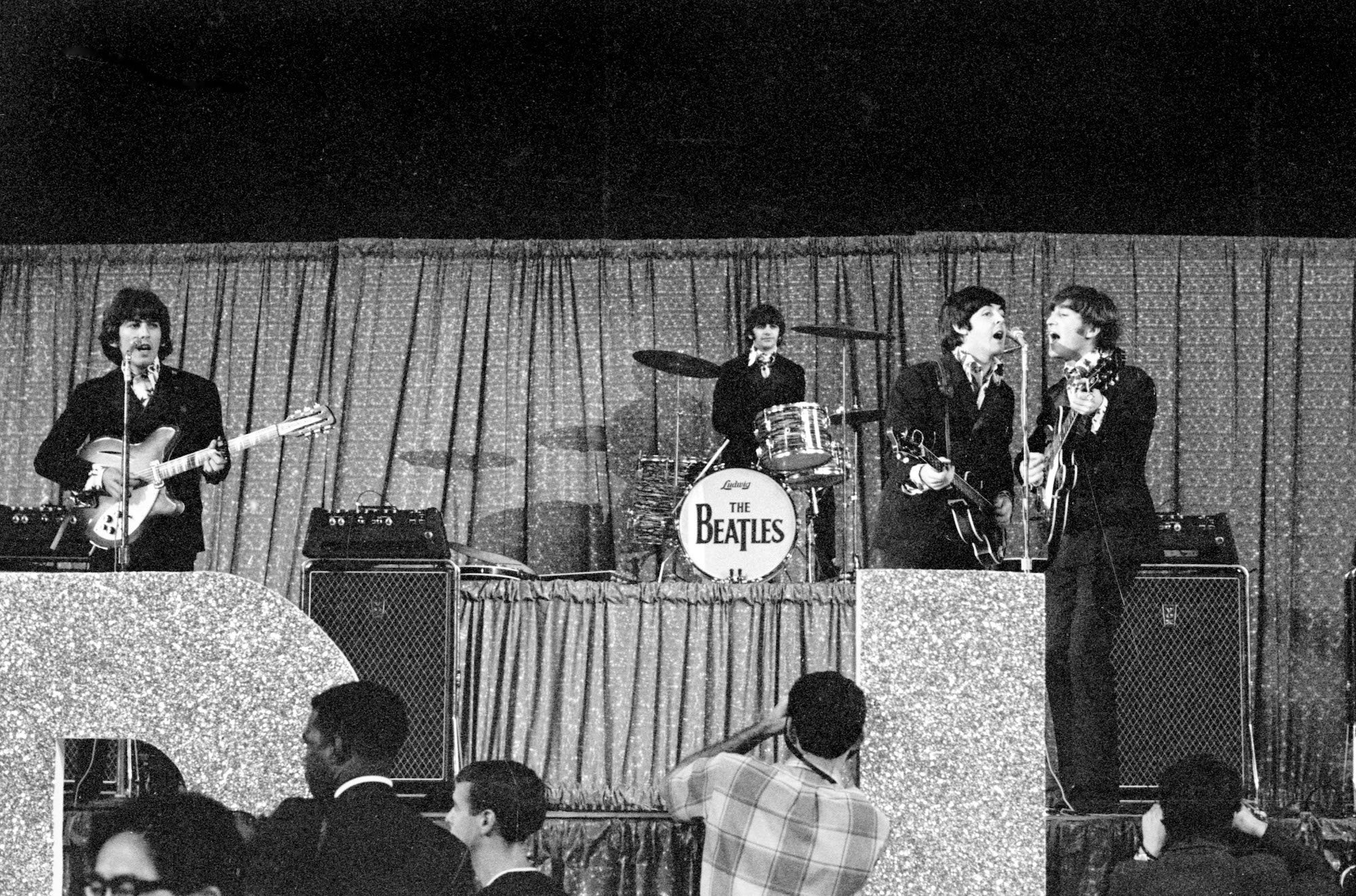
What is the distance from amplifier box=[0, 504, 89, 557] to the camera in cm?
671

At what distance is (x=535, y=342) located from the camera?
9.52 m

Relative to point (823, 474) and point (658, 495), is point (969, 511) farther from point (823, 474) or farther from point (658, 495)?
point (658, 495)

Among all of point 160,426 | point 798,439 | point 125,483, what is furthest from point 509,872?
point 798,439

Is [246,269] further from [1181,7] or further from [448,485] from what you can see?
[1181,7]

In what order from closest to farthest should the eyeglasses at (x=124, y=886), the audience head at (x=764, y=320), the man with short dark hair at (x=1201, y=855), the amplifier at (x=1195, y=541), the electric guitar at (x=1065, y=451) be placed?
1. the eyeglasses at (x=124, y=886)
2. the man with short dark hair at (x=1201, y=855)
3. the electric guitar at (x=1065, y=451)
4. the amplifier at (x=1195, y=541)
5. the audience head at (x=764, y=320)

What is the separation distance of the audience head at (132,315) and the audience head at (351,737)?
354cm

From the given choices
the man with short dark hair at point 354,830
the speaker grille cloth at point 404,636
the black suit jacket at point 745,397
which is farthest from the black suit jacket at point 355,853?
the black suit jacket at point 745,397

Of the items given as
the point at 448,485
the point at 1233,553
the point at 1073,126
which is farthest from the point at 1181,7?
the point at 448,485

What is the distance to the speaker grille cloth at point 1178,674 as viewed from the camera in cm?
636

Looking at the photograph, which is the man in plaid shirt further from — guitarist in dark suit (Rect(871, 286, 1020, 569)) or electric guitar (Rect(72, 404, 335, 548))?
electric guitar (Rect(72, 404, 335, 548))

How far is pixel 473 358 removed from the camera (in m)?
9.52

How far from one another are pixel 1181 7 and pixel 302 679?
19.7ft

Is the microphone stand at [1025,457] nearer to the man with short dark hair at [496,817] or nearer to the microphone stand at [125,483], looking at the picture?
the man with short dark hair at [496,817]

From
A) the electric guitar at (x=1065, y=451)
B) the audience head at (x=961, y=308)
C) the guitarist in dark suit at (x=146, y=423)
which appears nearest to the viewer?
the electric guitar at (x=1065, y=451)
